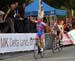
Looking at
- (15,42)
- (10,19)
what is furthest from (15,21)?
(15,42)

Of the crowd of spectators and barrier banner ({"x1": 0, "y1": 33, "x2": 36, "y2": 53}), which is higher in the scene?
the crowd of spectators

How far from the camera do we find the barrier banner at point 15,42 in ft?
57.2

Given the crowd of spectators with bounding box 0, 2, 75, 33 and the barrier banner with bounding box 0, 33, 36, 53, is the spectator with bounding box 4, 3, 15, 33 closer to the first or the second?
the crowd of spectators with bounding box 0, 2, 75, 33

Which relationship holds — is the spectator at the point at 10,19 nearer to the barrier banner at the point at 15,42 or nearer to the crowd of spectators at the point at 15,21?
the crowd of spectators at the point at 15,21

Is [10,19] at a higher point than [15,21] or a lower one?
higher

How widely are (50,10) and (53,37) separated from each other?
4.62 meters

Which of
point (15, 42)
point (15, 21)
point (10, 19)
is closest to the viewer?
point (15, 42)

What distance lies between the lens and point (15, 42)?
18.4 m

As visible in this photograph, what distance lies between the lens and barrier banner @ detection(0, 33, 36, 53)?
17422 mm

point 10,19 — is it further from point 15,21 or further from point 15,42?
point 15,42

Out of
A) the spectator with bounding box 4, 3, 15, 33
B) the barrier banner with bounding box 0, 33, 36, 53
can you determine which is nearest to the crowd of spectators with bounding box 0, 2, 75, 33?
the spectator with bounding box 4, 3, 15, 33

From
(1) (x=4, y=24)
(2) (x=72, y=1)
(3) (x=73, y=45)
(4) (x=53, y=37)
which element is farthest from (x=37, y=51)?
(2) (x=72, y=1)

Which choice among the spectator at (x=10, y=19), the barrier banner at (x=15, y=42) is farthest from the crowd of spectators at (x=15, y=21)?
the barrier banner at (x=15, y=42)

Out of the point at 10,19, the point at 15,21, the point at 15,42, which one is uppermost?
the point at 10,19
